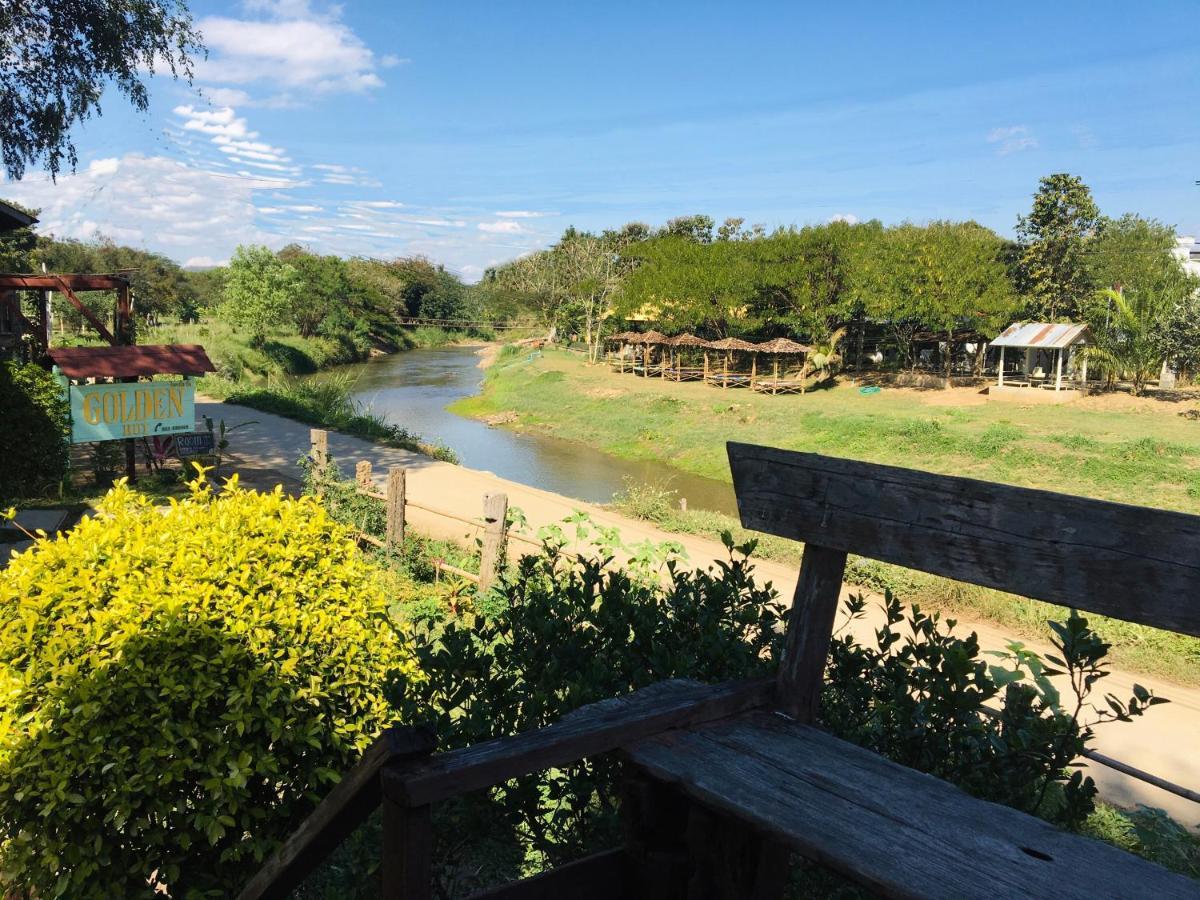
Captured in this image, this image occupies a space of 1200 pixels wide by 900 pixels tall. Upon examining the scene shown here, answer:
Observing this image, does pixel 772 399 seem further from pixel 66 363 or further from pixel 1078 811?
pixel 1078 811

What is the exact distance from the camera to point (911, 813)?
1.46 m

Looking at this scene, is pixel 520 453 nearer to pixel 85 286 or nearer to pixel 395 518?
pixel 85 286

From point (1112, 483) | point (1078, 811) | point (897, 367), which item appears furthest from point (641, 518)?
point (897, 367)

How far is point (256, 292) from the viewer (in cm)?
4134

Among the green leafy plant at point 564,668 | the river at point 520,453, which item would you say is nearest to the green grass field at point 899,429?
the river at point 520,453

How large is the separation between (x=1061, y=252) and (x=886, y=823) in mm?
40443

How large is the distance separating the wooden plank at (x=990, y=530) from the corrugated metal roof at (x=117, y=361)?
1026 cm

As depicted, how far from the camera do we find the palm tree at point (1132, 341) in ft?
91.6

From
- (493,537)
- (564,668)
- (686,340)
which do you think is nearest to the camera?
(564,668)

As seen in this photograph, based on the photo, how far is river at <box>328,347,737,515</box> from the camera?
73.7ft

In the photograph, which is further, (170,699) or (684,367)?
(684,367)

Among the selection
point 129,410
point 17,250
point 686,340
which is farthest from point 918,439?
point 17,250

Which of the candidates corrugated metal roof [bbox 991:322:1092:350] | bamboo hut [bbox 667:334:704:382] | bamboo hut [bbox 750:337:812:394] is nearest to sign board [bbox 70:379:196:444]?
bamboo hut [bbox 750:337:812:394]

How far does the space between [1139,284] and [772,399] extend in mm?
15901
